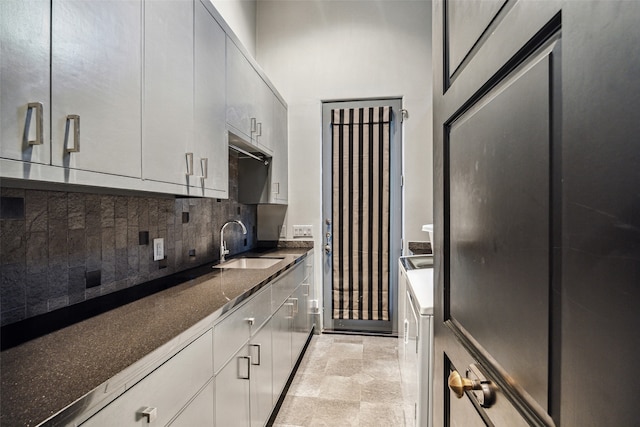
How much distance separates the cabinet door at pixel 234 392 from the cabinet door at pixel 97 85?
2.72ft

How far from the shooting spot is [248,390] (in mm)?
1526

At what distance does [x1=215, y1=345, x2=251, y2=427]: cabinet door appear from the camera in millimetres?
1248

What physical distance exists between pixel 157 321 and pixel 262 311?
0.71 metres

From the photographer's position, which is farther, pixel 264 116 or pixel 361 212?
pixel 361 212

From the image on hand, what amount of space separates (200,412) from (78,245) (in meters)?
0.78

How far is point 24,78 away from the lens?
80cm

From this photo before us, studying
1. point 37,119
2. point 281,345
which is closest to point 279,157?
point 281,345

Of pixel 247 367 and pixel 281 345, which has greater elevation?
pixel 247 367

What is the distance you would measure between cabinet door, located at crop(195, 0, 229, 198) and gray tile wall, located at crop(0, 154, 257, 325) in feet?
1.10

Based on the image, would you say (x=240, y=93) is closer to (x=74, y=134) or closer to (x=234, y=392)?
(x=74, y=134)

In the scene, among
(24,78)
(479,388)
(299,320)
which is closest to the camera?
(479,388)

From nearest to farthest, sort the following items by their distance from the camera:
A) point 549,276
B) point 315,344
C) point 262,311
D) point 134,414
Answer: point 549,276, point 134,414, point 262,311, point 315,344

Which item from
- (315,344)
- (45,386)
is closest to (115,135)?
(45,386)

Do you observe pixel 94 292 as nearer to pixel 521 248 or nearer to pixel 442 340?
pixel 442 340
